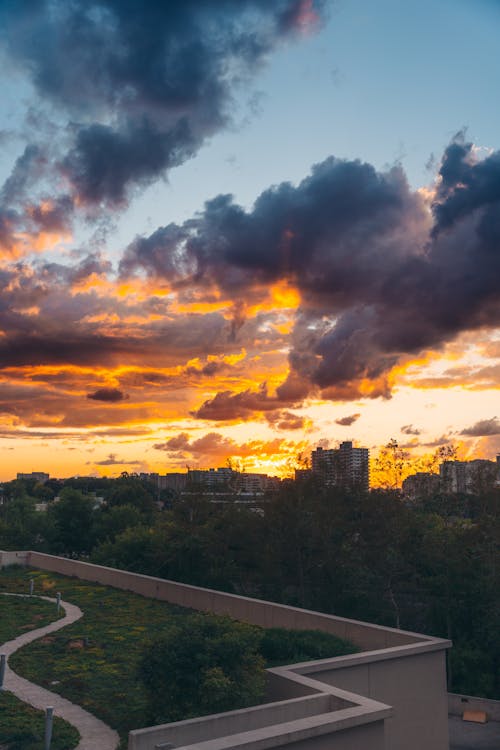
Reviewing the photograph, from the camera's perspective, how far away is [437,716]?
20.1m

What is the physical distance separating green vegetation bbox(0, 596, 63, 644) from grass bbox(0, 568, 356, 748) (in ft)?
4.30

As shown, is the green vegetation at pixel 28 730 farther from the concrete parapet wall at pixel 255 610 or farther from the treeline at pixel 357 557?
the treeline at pixel 357 557

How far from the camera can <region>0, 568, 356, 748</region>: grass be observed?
15.6 meters

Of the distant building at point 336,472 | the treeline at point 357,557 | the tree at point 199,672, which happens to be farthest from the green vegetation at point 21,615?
the distant building at point 336,472

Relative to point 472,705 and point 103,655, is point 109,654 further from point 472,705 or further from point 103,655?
point 472,705

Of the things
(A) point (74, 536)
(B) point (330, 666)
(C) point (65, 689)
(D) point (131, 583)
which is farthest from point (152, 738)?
(A) point (74, 536)

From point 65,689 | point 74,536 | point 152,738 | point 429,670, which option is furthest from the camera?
point 74,536

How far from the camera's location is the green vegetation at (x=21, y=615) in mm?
23447

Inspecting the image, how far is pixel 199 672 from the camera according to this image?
46.2ft

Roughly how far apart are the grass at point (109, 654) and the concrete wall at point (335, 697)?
3.49ft

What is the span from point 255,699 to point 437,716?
797 centimetres

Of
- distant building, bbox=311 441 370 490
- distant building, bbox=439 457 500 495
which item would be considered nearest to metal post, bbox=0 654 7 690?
distant building, bbox=311 441 370 490

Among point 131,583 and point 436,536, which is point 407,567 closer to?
point 436,536

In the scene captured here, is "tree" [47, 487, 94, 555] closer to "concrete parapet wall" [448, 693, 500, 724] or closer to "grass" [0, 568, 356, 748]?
"grass" [0, 568, 356, 748]
